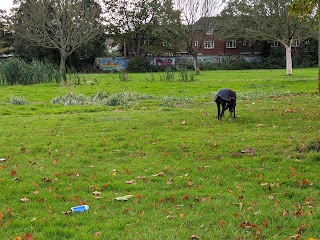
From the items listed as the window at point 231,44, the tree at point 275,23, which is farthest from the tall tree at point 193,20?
the window at point 231,44

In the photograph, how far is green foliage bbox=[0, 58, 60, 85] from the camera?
32906mm

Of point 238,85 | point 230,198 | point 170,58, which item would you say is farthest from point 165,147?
point 170,58

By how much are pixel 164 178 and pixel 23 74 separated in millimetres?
28110

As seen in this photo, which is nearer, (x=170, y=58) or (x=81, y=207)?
(x=81, y=207)

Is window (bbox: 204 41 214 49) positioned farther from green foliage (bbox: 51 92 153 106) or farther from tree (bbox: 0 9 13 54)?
green foliage (bbox: 51 92 153 106)

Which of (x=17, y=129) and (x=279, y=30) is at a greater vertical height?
(x=279, y=30)

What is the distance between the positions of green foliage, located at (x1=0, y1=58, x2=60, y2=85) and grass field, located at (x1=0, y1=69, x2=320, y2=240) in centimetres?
1956

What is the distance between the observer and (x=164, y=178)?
24.9 feet

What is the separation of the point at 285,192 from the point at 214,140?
162 inches

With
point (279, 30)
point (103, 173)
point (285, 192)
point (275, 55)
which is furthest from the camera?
point (275, 55)

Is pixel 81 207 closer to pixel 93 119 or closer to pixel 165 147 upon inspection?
pixel 165 147

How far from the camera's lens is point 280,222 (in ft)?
18.1

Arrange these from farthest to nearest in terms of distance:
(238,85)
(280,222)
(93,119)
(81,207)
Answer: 1. (238,85)
2. (93,119)
3. (81,207)
4. (280,222)

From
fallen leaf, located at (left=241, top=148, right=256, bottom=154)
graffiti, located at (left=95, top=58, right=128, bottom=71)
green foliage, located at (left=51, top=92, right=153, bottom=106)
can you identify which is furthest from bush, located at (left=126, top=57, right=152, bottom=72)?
fallen leaf, located at (left=241, top=148, right=256, bottom=154)
